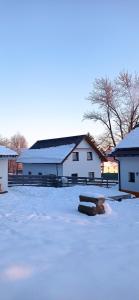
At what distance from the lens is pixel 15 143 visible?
93.2 metres

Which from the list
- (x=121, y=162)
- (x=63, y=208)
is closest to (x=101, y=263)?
(x=63, y=208)

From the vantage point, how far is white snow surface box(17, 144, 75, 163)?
1378 inches

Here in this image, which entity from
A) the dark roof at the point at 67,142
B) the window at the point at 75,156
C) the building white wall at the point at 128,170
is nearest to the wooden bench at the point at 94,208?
the building white wall at the point at 128,170

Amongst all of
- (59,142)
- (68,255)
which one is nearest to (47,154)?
(59,142)

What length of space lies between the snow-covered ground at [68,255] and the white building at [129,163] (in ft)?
23.2

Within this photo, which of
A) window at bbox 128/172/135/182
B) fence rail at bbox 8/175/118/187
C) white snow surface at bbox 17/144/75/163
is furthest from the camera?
white snow surface at bbox 17/144/75/163

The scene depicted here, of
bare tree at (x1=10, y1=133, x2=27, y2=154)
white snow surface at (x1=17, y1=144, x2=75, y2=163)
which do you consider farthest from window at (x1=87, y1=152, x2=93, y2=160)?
bare tree at (x1=10, y1=133, x2=27, y2=154)

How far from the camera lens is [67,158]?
35125 millimetres

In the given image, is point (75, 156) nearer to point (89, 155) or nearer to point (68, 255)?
point (89, 155)

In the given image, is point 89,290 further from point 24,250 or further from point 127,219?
point 127,219

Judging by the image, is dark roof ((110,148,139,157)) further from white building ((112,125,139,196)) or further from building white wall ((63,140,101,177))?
building white wall ((63,140,101,177))

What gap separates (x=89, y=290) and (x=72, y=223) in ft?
20.2

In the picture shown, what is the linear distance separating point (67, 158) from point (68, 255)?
26.7m

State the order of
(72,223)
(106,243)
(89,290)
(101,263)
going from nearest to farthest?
(89,290), (101,263), (106,243), (72,223)
